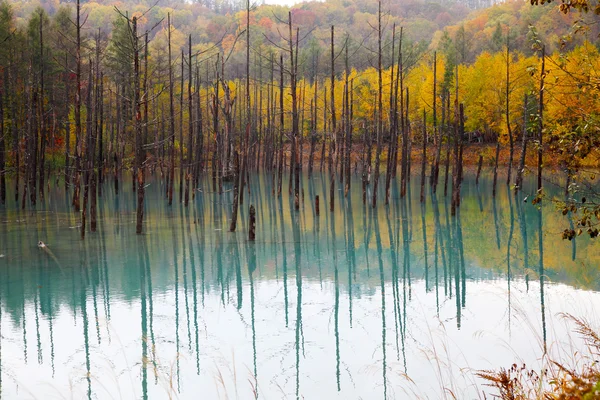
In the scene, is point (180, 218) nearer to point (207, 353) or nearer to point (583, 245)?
point (583, 245)

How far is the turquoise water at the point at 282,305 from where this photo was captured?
764cm

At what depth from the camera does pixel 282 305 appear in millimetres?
11320

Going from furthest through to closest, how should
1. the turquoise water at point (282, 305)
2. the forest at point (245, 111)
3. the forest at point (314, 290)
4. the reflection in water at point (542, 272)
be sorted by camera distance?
the forest at point (245, 111) < the reflection in water at point (542, 272) < the turquoise water at point (282, 305) < the forest at point (314, 290)


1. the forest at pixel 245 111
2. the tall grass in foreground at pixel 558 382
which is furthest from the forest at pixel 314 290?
the forest at pixel 245 111

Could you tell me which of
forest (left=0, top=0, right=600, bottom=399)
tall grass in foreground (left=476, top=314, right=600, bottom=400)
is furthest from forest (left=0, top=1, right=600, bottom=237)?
tall grass in foreground (left=476, top=314, right=600, bottom=400)

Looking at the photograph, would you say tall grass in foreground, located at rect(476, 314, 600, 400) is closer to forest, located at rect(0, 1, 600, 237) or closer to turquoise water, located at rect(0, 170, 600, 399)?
turquoise water, located at rect(0, 170, 600, 399)

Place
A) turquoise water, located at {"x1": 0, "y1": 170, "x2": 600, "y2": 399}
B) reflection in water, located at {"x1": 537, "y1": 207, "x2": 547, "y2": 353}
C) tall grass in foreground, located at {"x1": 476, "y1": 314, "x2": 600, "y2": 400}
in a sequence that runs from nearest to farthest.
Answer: tall grass in foreground, located at {"x1": 476, "y1": 314, "x2": 600, "y2": 400}, turquoise water, located at {"x1": 0, "y1": 170, "x2": 600, "y2": 399}, reflection in water, located at {"x1": 537, "y1": 207, "x2": 547, "y2": 353}

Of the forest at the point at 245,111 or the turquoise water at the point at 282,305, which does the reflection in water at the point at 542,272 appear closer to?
the turquoise water at the point at 282,305

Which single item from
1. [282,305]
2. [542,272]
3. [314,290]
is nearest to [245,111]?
[542,272]

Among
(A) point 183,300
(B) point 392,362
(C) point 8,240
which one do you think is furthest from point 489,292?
(C) point 8,240

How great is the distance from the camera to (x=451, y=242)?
58.4 feet

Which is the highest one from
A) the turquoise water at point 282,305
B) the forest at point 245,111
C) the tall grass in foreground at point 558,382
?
the forest at point 245,111

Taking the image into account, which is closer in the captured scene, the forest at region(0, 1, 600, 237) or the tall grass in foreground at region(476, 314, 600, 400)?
the tall grass in foreground at region(476, 314, 600, 400)

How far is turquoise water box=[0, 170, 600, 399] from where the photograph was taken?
764cm
